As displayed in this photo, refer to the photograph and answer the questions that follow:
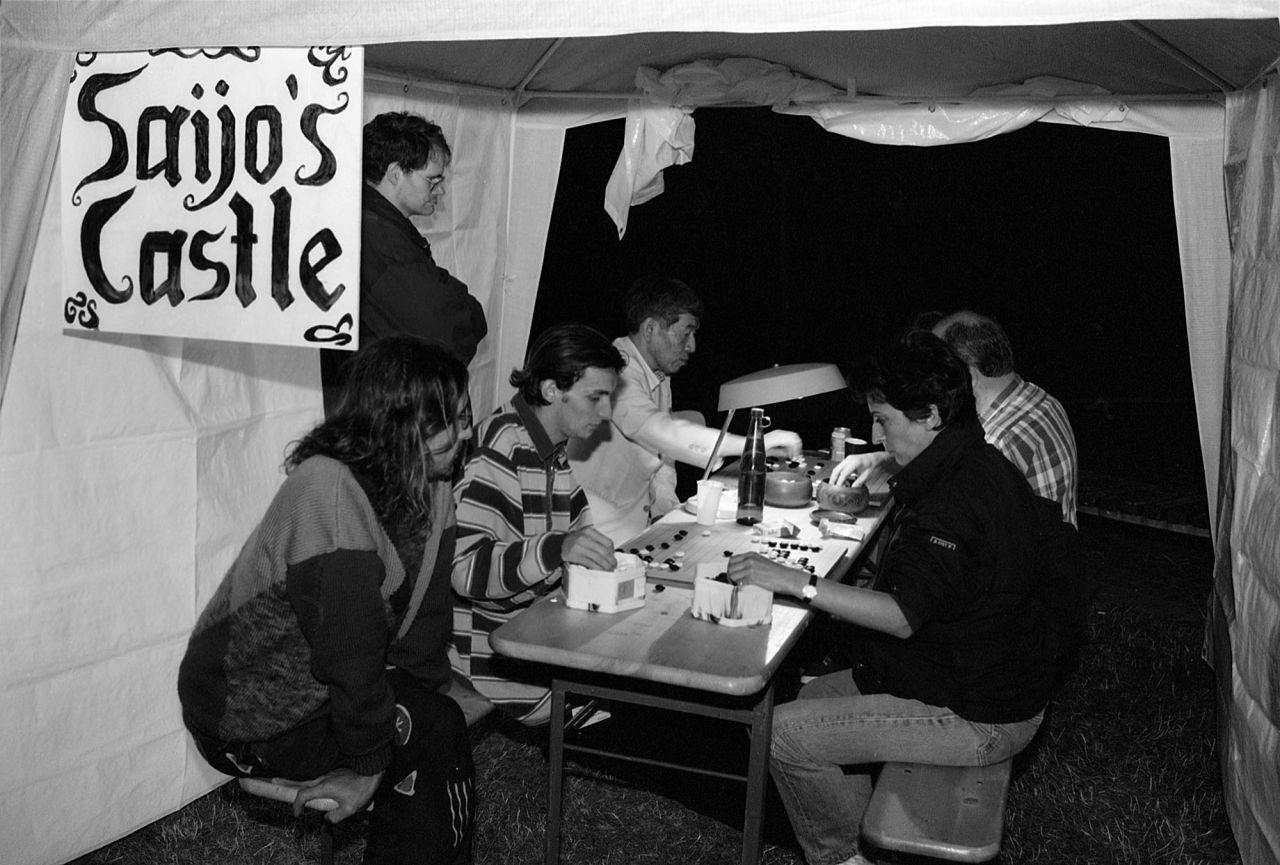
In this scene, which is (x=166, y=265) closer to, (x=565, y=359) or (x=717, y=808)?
(x=565, y=359)

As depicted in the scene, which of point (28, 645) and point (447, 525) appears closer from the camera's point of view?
point (447, 525)

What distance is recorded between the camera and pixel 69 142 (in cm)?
281

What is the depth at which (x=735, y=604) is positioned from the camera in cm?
276

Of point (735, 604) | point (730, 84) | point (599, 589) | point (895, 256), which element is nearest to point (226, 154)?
point (599, 589)

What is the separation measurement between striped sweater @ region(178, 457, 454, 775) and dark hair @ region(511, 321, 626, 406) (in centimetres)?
80

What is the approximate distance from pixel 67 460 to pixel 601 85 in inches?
109

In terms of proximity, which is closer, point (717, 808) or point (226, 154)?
point (226, 154)

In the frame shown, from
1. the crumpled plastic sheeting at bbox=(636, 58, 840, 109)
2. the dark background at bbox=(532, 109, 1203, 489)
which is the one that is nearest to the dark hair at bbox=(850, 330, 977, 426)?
the crumpled plastic sheeting at bbox=(636, 58, 840, 109)

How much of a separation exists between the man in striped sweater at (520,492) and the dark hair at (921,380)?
0.75 meters

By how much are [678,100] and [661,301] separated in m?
0.81

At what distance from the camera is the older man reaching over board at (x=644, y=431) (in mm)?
4523

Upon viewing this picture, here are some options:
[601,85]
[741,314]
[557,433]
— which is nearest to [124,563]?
[557,433]

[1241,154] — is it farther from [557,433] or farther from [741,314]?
[741,314]

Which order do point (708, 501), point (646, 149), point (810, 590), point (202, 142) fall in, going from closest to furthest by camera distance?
1. point (202, 142)
2. point (810, 590)
3. point (708, 501)
4. point (646, 149)
